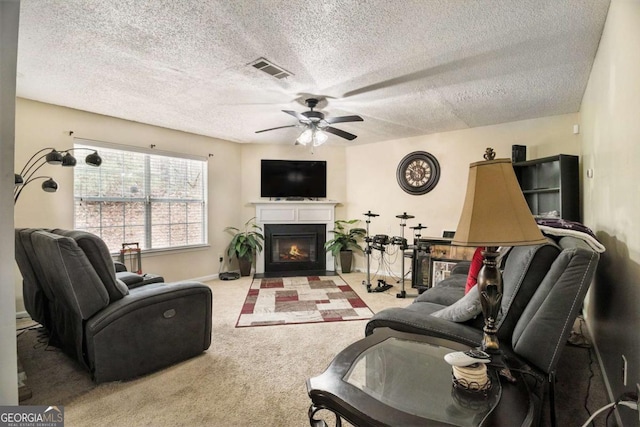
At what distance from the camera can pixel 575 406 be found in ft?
5.89

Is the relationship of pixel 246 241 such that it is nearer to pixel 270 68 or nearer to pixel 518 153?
pixel 270 68

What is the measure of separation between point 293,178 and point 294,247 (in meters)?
1.33

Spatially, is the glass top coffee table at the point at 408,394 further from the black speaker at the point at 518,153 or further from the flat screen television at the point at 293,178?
the flat screen television at the point at 293,178

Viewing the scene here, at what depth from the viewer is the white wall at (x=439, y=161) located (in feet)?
13.2

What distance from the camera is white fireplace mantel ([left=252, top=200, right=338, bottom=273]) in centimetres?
568

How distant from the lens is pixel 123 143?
4215mm

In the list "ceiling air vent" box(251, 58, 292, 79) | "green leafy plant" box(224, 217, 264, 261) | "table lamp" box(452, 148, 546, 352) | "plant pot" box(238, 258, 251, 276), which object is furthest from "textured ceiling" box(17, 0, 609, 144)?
"plant pot" box(238, 258, 251, 276)

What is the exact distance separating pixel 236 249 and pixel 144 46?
3596mm

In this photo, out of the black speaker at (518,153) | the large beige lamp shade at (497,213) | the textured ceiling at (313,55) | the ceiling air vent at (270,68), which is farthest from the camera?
the black speaker at (518,153)

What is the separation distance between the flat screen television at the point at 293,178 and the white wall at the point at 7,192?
14.6ft

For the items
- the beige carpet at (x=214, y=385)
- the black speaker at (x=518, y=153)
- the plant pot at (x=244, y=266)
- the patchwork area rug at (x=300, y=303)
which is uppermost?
the black speaker at (x=518, y=153)

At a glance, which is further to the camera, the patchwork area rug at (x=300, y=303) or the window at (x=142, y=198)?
the window at (x=142, y=198)

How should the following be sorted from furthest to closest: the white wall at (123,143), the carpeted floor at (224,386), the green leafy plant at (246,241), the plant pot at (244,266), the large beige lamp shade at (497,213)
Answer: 1. the plant pot at (244,266)
2. the green leafy plant at (246,241)
3. the white wall at (123,143)
4. the carpeted floor at (224,386)
5. the large beige lamp shade at (497,213)

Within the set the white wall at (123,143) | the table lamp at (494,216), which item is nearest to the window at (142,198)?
the white wall at (123,143)
